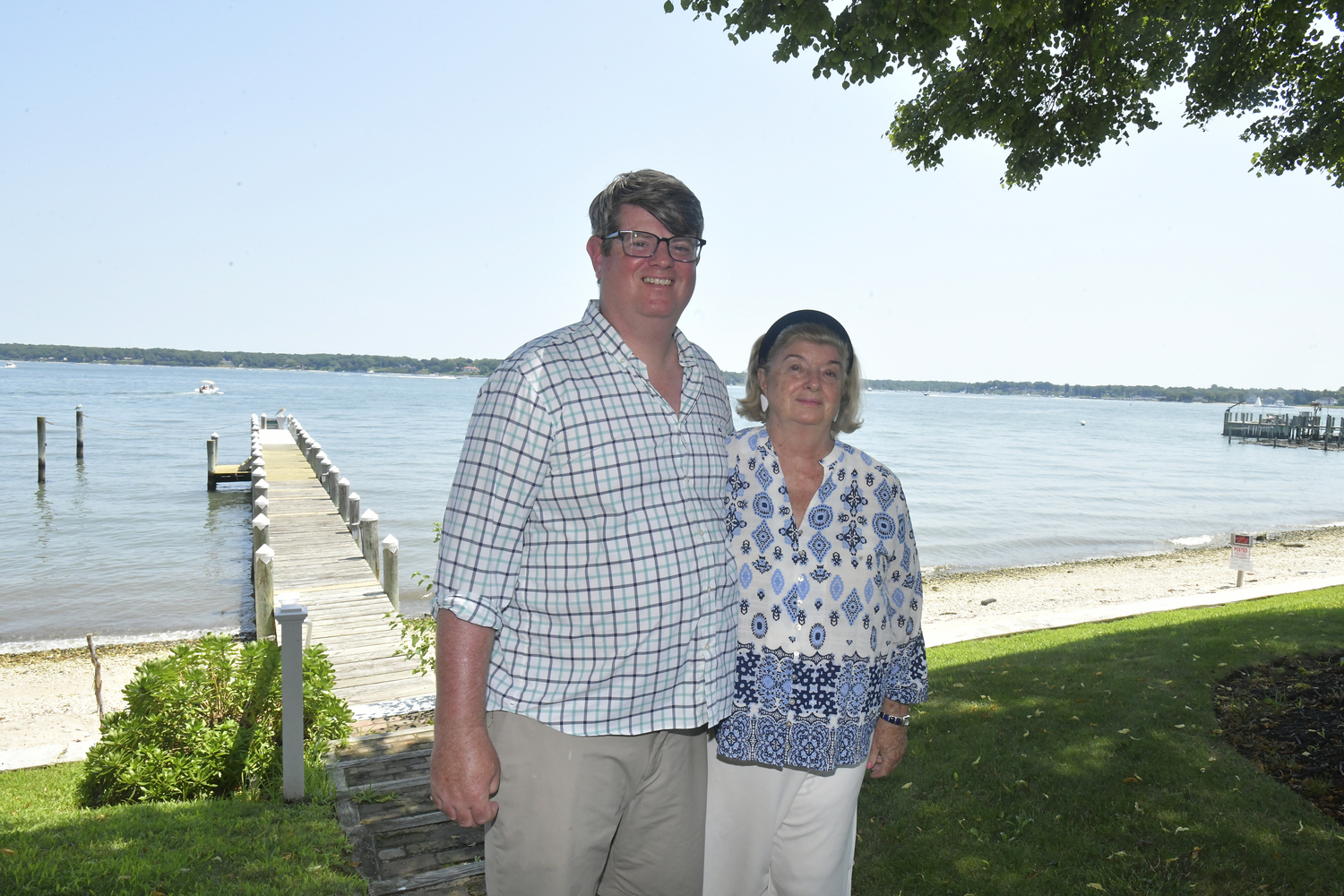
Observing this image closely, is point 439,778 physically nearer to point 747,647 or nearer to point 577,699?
point 577,699

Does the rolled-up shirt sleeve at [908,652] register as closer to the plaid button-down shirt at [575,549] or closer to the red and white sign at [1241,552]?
the plaid button-down shirt at [575,549]

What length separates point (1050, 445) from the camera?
67.2 metres

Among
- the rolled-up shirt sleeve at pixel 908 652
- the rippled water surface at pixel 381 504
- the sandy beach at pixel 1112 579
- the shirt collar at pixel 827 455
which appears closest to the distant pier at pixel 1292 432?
the rippled water surface at pixel 381 504

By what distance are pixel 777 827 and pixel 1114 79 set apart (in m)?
7.70

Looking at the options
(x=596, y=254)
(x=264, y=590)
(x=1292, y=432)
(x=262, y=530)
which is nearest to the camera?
(x=596, y=254)

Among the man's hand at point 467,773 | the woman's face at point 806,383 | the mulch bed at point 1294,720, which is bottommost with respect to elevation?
the mulch bed at point 1294,720

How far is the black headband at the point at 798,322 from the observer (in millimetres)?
2662

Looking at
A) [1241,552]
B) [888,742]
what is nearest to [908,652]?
[888,742]

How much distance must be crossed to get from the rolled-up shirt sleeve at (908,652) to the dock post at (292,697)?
308 centimetres

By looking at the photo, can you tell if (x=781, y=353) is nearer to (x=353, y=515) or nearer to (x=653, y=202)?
(x=653, y=202)

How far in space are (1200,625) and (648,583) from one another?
838 centimetres

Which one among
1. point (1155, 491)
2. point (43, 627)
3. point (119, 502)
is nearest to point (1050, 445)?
point (1155, 491)

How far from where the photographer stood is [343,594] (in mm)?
11039

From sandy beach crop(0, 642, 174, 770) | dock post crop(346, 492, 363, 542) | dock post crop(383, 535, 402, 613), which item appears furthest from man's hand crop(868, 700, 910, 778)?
dock post crop(346, 492, 363, 542)
